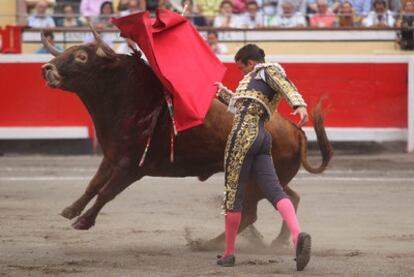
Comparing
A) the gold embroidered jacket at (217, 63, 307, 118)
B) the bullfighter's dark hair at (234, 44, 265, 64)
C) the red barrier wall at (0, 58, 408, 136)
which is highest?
the bullfighter's dark hair at (234, 44, 265, 64)

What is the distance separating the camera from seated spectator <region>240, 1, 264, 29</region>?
13445 mm

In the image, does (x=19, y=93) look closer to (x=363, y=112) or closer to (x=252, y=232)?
(x=363, y=112)

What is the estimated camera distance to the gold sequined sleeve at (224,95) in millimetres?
6653

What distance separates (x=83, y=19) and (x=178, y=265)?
7659mm

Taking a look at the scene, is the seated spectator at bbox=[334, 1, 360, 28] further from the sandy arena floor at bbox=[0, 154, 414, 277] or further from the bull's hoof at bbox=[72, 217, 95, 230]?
the bull's hoof at bbox=[72, 217, 95, 230]

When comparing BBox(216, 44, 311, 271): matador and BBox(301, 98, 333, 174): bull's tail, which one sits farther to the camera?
BBox(301, 98, 333, 174): bull's tail

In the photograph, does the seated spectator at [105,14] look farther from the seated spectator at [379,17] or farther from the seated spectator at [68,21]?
the seated spectator at [379,17]

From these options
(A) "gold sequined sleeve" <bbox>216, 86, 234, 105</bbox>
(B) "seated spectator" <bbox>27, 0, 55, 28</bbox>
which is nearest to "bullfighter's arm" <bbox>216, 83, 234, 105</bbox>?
(A) "gold sequined sleeve" <bbox>216, 86, 234, 105</bbox>

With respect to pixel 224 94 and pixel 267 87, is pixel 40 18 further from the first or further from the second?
pixel 267 87

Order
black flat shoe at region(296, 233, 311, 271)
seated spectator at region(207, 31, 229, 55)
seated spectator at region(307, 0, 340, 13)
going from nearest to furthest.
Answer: black flat shoe at region(296, 233, 311, 271) → seated spectator at region(207, 31, 229, 55) → seated spectator at region(307, 0, 340, 13)

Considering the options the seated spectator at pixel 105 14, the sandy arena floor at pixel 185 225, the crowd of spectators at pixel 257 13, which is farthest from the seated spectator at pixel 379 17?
the seated spectator at pixel 105 14

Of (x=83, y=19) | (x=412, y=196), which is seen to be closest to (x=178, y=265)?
(x=412, y=196)

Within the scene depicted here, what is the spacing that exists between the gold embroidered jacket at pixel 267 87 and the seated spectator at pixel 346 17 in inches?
296

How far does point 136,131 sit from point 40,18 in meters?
7.13
